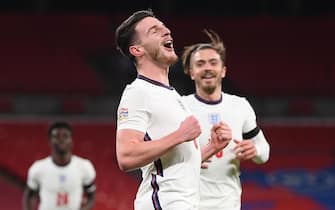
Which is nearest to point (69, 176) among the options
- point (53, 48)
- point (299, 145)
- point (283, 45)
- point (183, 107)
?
point (183, 107)

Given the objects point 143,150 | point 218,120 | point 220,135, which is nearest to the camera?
point 143,150

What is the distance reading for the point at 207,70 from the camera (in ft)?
15.6

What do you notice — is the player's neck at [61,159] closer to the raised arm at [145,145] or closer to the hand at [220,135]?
the hand at [220,135]

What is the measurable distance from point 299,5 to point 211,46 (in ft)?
32.6

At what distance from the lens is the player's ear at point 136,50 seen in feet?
Result: 11.1

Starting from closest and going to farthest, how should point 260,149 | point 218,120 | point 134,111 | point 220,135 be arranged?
point 134,111 < point 220,135 < point 260,149 < point 218,120

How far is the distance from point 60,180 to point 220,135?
333 centimetres

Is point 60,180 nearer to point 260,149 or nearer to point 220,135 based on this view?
point 260,149

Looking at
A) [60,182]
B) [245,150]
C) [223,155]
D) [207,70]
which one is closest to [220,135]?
[245,150]

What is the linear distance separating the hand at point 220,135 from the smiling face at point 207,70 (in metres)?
0.93

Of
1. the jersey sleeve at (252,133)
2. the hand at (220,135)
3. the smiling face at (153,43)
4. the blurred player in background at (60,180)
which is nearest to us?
the smiling face at (153,43)

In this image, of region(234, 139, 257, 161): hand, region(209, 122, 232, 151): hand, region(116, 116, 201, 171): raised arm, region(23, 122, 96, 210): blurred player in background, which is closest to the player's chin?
region(116, 116, 201, 171): raised arm

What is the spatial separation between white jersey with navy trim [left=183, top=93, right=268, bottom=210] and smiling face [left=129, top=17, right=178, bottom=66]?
1339mm

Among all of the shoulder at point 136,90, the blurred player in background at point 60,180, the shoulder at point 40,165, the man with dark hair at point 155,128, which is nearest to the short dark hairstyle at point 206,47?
the man with dark hair at point 155,128
